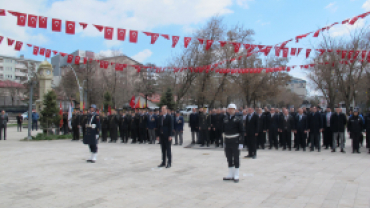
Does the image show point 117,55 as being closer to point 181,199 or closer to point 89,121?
point 89,121

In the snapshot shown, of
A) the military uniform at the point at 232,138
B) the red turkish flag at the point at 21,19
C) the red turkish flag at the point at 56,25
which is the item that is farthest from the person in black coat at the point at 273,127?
the red turkish flag at the point at 21,19

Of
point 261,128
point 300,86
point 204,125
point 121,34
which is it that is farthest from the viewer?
point 300,86

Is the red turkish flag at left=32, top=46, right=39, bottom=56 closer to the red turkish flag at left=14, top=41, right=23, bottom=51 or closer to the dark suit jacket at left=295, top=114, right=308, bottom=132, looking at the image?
the red turkish flag at left=14, top=41, right=23, bottom=51

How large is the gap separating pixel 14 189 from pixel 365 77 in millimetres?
37879

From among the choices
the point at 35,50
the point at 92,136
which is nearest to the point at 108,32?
the point at 35,50

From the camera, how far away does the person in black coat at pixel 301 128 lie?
41.3 feet

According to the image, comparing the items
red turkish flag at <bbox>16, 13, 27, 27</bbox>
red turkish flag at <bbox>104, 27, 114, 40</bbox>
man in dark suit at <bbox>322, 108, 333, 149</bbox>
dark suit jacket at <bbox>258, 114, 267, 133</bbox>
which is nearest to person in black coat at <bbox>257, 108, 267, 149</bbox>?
dark suit jacket at <bbox>258, 114, 267, 133</bbox>

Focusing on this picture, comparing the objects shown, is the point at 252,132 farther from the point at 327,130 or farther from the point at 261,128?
the point at 327,130

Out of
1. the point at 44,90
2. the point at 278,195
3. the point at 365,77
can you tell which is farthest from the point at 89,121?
the point at 365,77

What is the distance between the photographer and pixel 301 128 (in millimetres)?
12594

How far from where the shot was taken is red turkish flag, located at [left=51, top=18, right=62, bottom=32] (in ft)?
38.2

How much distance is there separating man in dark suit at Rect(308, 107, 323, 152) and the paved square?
5.32ft

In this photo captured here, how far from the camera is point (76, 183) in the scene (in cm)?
711

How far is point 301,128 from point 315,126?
58 centimetres
